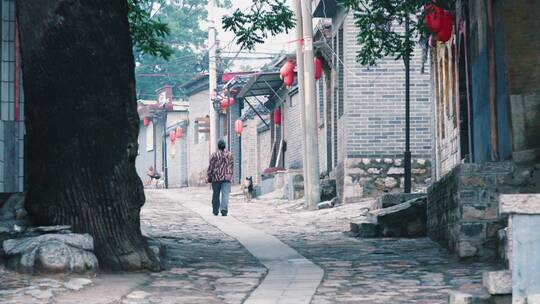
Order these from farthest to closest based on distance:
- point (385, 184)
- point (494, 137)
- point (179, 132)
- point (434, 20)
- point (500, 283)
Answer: point (179, 132) → point (385, 184) → point (434, 20) → point (494, 137) → point (500, 283)

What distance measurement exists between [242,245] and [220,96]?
2948 cm

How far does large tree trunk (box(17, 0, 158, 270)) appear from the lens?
9.61 m

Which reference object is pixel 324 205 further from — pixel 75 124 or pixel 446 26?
pixel 75 124

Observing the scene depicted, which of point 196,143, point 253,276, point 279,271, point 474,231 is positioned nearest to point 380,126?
point 474,231

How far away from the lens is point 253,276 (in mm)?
9656

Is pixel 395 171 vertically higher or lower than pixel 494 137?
lower

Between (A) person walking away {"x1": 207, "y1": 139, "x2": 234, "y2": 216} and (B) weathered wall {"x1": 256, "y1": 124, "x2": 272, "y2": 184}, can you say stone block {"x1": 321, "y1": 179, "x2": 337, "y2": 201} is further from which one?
(B) weathered wall {"x1": 256, "y1": 124, "x2": 272, "y2": 184}

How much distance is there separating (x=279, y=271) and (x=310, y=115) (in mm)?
11732

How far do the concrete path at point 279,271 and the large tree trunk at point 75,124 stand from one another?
54.0 inches

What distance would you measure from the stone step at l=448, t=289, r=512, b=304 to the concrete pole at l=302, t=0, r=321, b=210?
14.3 m

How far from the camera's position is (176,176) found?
54219 mm

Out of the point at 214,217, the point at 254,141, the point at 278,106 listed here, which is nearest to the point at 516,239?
the point at 214,217

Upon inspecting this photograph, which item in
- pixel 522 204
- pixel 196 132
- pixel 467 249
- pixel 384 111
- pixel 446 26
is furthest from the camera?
pixel 196 132

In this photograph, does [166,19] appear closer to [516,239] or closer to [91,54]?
[91,54]
